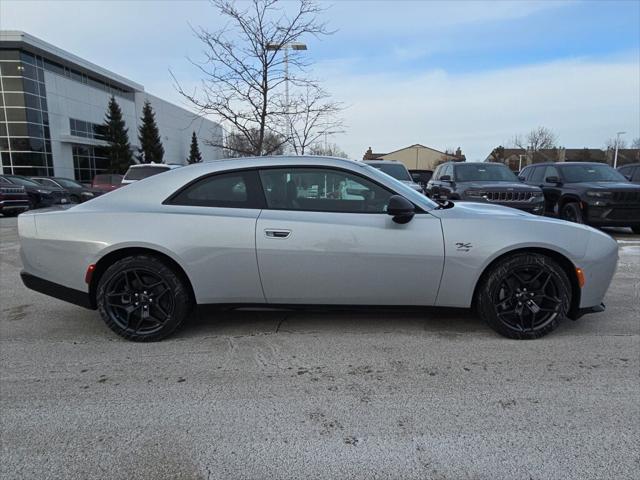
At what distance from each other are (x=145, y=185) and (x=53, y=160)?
36.0m

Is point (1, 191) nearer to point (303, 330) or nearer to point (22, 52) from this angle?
point (303, 330)

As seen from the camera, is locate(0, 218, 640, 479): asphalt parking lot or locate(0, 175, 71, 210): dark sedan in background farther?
locate(0, 175, 71, 210): dark sedan in background

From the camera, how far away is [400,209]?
322cm

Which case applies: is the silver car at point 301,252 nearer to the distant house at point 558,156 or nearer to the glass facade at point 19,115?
the glass facade at point 19,115

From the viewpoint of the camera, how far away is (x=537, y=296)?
3.39 meters

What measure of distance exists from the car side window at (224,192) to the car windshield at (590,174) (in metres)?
9.24

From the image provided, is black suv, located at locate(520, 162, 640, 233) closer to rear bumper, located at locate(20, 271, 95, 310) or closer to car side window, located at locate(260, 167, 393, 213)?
car side window, located at locate(260, 167, 393, 213)

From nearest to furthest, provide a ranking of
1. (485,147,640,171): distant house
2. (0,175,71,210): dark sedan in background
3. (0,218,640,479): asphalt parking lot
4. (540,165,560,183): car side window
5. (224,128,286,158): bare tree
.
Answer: (0,218,640,479): asphalt parking lot → (224,128,286,158): bare tree → (540,165,560,183): car side window → (0,175,71,210): dark sedan in background → (485,147,640,171): distant house

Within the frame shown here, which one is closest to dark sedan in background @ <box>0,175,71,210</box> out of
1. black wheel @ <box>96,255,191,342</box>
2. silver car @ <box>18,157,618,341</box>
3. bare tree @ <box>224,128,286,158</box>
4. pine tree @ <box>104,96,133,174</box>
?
bare tree @ <box>224,128,286,158</box>

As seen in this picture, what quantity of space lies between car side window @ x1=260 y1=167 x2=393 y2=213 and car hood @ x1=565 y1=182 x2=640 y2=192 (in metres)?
7.68

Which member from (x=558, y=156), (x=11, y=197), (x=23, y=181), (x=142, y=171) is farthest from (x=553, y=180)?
(x=558, y=156)

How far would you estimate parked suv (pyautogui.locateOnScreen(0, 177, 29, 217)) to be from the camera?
14.4 meters

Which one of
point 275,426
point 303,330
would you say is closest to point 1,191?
point 303,330

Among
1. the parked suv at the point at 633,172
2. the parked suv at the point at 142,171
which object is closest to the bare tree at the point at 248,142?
the parked suv at the point at 142,171
